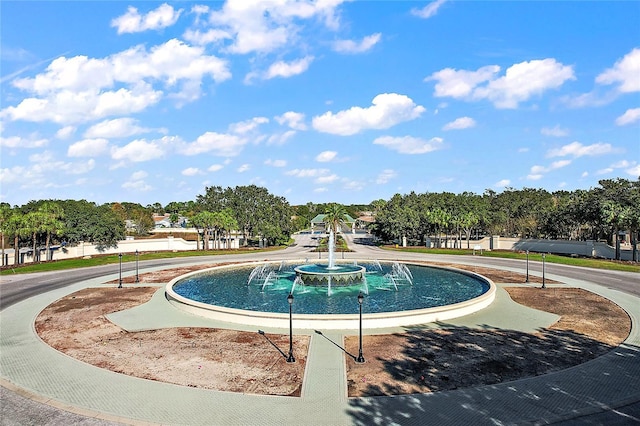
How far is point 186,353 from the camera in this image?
53.7ft

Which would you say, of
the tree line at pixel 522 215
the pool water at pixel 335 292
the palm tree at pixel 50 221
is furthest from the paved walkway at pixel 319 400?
the palm tree at pixel 50 221

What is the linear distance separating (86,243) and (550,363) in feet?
200

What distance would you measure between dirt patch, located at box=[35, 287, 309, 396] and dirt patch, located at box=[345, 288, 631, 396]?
108 inches

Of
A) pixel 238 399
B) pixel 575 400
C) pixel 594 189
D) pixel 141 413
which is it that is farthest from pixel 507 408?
pixel 594 189

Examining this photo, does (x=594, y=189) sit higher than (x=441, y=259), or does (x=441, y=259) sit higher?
(x=594, y=189)

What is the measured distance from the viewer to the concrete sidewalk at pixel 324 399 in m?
11.1

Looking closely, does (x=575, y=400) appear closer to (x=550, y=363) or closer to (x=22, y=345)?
(x=550, y=363)

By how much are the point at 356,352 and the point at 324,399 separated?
169 inches

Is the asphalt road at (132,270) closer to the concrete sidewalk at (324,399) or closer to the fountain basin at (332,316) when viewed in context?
the fountain basin at (332,316)

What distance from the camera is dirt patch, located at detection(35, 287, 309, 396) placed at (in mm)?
13758

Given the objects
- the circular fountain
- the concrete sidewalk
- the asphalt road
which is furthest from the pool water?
the asphalt road

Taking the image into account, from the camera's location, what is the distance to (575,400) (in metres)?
12.0

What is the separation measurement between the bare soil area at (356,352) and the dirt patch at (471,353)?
0.04m

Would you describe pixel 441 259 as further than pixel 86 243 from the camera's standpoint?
No
